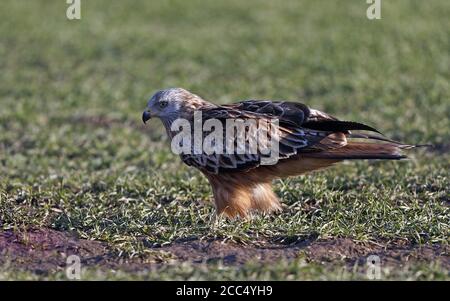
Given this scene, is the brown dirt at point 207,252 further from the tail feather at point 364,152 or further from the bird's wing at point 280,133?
the bird's wing at point 280,133

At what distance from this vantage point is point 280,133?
7.32 meters

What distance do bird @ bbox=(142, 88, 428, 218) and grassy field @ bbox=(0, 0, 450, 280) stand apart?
11.0 inches

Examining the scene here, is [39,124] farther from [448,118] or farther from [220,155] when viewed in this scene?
[448,118]

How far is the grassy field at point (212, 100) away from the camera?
252 inches

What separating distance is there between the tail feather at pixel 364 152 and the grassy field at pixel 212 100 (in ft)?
1.70

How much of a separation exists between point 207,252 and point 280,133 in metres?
1.50

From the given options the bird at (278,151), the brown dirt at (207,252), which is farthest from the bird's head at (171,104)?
the brown dirt at (207,252)

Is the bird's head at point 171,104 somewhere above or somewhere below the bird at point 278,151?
above

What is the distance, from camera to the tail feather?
707 centimetres

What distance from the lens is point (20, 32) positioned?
15.6 meters

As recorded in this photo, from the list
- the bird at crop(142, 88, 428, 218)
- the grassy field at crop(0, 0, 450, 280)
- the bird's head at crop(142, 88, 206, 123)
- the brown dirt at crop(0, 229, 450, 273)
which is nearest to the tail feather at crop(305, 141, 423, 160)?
the bird at crop(142, 88, 428, 218)

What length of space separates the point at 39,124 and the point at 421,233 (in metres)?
5.98

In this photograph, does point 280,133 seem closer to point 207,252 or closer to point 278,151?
point 278,151

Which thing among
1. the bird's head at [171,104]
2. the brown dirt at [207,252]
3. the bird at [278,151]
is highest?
the bird's head at [171,104]
